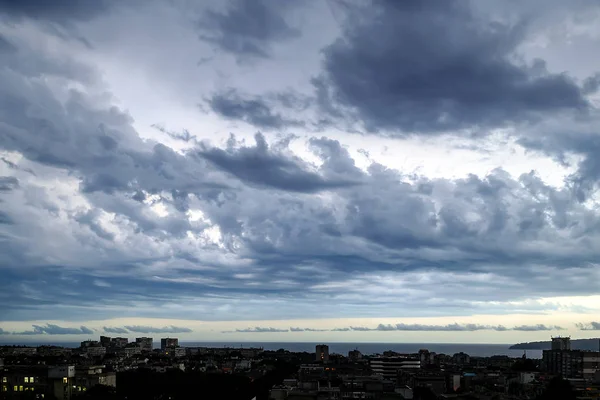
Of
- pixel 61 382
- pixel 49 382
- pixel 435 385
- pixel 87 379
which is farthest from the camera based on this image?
pixel 435 385

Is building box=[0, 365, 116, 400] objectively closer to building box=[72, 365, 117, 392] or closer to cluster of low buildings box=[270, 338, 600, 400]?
building box=[72, 365, 117, 392]

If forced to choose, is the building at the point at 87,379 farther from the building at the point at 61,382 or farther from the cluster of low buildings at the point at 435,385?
the cluster of low buildings at the point at 435,385

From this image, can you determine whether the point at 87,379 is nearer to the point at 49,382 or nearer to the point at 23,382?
the point at 49,382

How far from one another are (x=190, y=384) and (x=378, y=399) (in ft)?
194

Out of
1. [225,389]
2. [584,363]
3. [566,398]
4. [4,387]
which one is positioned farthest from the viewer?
[584,363]

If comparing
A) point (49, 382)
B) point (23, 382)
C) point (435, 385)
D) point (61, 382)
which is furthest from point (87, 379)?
point (435, 385)

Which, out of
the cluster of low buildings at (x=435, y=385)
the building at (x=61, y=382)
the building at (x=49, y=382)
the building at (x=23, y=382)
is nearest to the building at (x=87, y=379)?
the building at (x=49, y=382)

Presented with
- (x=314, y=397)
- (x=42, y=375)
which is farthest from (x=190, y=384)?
(x=314, y=397)

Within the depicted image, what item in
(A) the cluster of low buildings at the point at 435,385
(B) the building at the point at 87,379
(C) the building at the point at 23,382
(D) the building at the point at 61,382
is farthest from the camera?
(B) the building at the point at 87,379

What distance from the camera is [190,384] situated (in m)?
143

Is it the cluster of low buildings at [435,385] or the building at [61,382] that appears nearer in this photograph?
the cluster of low buildings at [435,385]

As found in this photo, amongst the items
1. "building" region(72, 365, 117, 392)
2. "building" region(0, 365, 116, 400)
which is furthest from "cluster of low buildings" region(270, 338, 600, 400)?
"building" region(0, 365, 116, 400)

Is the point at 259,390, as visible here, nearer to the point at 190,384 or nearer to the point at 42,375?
the point at 190,384

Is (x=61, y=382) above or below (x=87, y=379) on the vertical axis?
below
